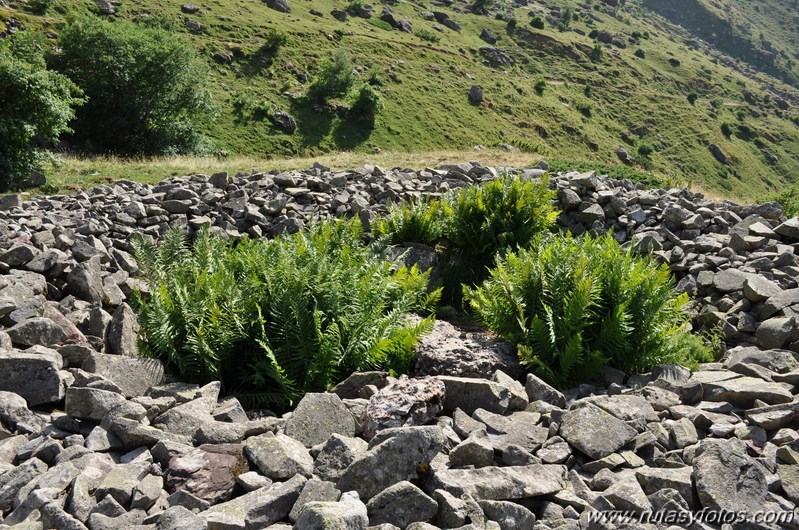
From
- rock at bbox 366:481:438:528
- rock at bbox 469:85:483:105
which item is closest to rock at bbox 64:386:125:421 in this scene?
rock at bbox 366:481:438:528

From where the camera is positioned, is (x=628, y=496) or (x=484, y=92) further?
(x=484, y=92)

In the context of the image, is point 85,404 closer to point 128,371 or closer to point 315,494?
point 128,371

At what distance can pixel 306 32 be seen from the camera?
2680 inches

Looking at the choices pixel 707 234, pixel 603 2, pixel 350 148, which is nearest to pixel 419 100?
pixel 350 148

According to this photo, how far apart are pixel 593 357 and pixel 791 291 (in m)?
4.37

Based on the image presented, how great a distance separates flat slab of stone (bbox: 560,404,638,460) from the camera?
4789mm

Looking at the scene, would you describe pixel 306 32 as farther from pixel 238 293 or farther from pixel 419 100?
pixel 238 293

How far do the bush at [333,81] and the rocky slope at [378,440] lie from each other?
5006 centimetres

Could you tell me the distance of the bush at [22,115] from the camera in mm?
13211

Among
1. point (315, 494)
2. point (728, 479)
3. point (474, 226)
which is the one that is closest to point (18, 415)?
point (315, 494)

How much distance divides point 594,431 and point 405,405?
1.57 metres

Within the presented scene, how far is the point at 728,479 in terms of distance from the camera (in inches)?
166

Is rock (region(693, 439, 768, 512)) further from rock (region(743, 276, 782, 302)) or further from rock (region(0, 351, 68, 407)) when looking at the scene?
rock (region(743, 276, 782, 302))

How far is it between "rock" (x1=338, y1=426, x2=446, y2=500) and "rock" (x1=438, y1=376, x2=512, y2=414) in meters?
1.54
